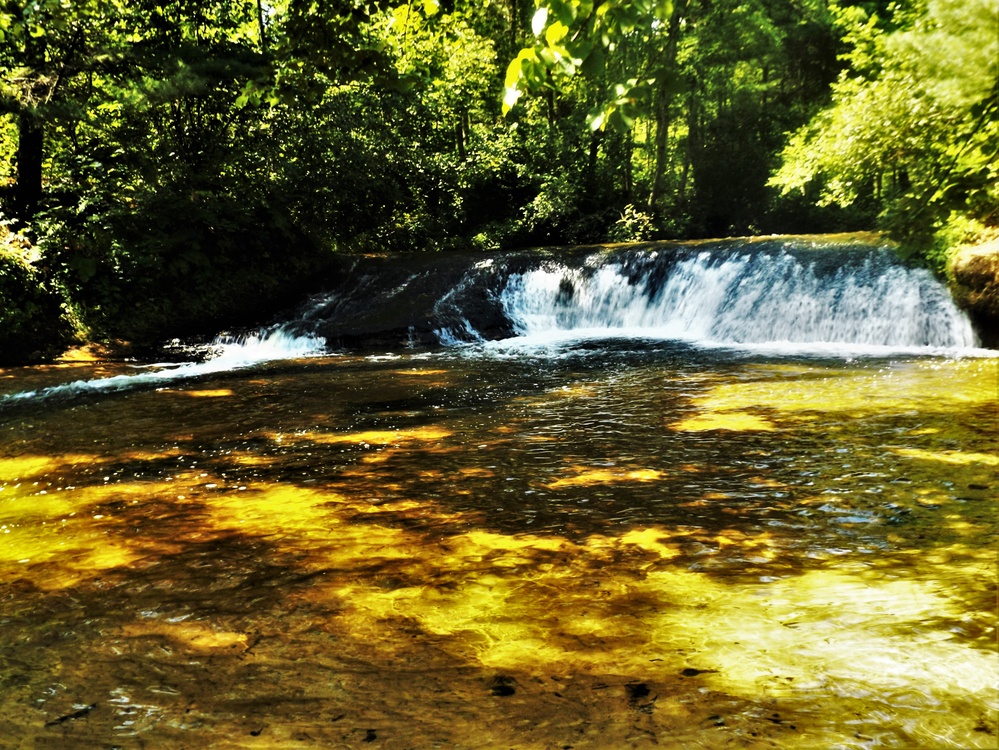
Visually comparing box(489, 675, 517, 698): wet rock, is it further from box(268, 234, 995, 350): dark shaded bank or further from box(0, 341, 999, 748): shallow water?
box(268, 234, 995, 350): dark shaded bank

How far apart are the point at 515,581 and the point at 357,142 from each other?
1716 centimetres

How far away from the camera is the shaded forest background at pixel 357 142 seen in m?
5.78

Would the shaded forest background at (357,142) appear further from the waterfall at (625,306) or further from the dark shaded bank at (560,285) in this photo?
the waterfall at (625,306)

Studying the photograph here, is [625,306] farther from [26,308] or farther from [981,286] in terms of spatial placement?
[26,308]

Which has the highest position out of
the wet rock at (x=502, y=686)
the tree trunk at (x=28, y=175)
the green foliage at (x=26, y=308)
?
the tree trunk at (x=28, y=175)

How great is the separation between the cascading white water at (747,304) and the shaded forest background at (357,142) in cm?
105

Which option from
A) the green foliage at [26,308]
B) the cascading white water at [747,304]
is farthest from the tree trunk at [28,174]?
the cascading white water at [747,304]

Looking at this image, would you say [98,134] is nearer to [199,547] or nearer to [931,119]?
[199,547]

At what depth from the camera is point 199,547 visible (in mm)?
3879

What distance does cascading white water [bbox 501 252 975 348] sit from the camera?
39.6 feet

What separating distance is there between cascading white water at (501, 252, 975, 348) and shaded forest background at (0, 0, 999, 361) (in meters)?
1.05

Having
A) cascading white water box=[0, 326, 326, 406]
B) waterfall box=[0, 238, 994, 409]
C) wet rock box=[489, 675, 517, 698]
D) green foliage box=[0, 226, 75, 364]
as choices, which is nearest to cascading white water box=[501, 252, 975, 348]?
waterfall box=[0, 238, 994, 409]

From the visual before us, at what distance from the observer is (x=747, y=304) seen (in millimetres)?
13617

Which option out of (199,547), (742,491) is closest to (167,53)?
(199,547)
